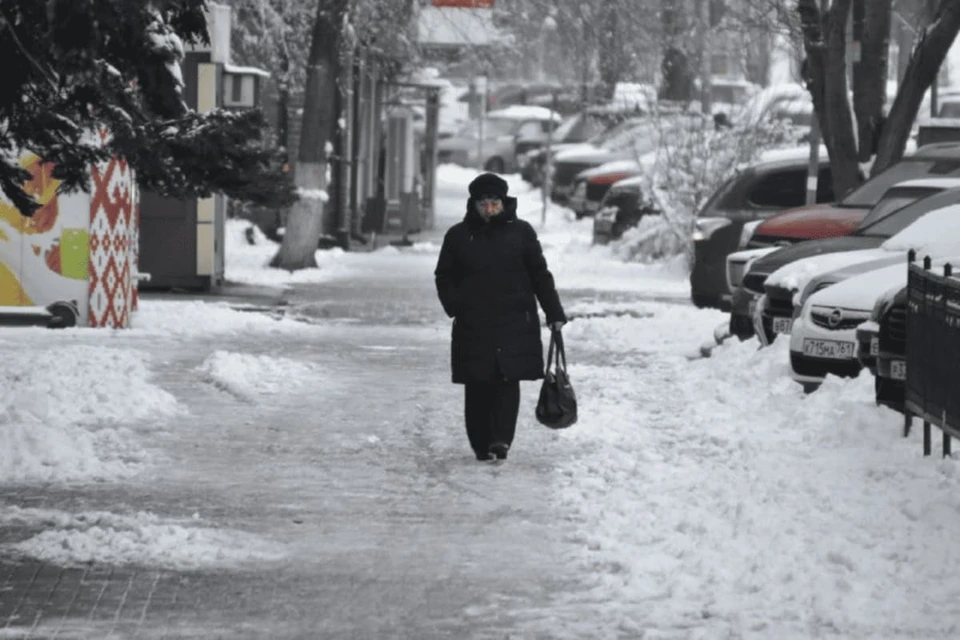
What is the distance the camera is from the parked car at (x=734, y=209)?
2305 centimetres

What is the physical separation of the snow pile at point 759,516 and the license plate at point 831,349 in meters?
0.29

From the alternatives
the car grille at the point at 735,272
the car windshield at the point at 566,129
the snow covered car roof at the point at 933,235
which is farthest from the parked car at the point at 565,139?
the snow covered car roof at the point at 933,235

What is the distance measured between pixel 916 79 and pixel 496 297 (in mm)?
11926

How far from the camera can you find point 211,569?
8531mm

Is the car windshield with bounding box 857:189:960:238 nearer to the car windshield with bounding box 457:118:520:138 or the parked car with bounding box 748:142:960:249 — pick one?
the parked car with bounding box 748:142:960:249

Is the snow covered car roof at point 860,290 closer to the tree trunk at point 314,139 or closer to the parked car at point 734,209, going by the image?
the parked car at point 734,209

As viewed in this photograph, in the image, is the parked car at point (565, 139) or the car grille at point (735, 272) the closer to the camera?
the car grille at point (735, 272)

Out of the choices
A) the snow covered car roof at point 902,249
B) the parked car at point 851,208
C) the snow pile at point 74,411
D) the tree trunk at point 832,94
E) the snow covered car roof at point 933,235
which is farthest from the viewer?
the tree trunk at point 832,94

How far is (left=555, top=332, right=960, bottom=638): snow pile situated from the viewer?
25.1 ft

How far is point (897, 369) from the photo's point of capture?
38.5 feet

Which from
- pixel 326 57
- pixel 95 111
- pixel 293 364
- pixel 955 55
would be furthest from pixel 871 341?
pixel 955 55

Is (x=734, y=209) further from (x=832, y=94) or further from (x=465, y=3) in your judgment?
(x=465, y=3)

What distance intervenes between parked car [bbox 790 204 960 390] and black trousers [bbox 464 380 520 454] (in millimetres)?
2804

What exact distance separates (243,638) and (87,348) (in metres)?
9.00
